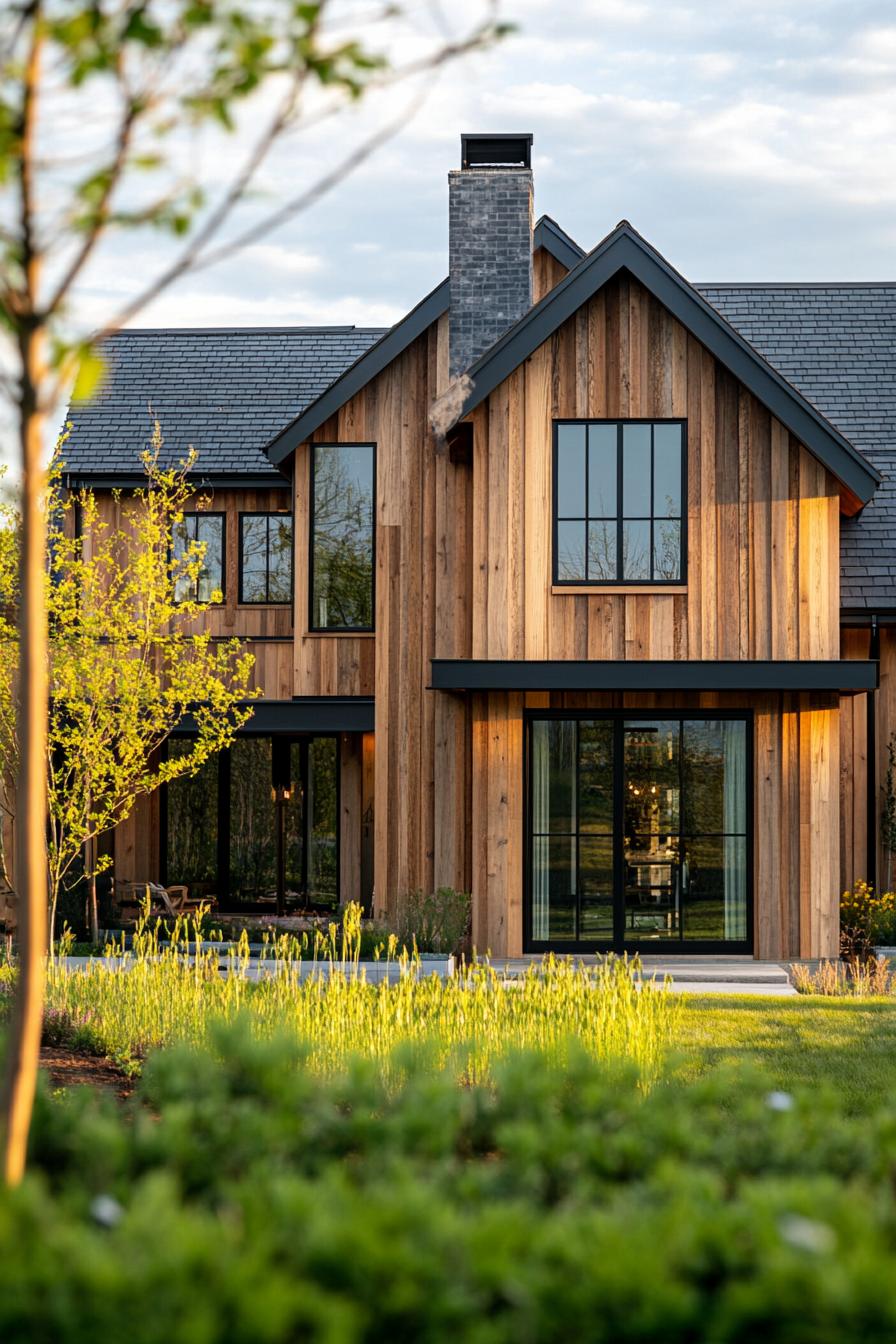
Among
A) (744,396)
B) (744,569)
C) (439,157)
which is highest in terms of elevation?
(439,157)

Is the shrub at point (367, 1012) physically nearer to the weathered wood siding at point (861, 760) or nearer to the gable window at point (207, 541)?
the weathered wood siding at point (861, 760)

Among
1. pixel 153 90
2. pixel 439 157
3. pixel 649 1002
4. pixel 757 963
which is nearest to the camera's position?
pixel 153 90

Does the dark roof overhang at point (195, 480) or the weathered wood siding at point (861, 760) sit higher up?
the dark roof overhang at point (195, 480)

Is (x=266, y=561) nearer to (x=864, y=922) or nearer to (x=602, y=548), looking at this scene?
(x=602, y=548)

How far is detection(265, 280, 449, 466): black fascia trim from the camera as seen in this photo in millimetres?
15461

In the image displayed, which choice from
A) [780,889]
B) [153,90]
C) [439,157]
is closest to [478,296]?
[439,157]

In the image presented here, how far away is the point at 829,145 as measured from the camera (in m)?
20.5

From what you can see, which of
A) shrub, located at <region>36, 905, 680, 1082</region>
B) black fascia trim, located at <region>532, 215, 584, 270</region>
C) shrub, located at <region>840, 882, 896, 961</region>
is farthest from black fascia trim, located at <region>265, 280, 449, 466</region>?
shrub, located at <region>36, 905, 680, 1082</region>

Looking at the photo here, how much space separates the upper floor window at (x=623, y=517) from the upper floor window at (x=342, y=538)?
9.54ft

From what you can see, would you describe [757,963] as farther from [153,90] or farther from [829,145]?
[829,145]

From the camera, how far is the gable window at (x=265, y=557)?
60.8 ft

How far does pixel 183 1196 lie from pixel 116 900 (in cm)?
1412

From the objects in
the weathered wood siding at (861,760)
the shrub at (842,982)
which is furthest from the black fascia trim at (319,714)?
the shrub at (842,982)

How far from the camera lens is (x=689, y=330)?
1348cm
